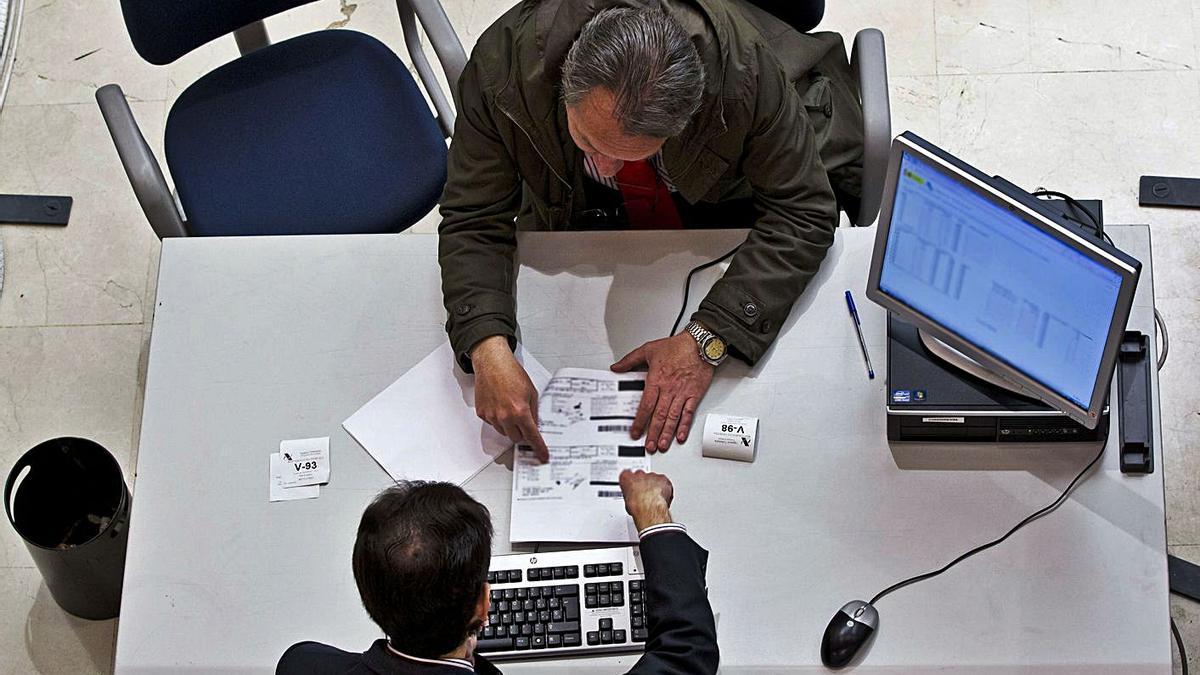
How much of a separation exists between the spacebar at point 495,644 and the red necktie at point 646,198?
2.77 ft

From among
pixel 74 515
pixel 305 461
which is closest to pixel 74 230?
pixel 74 515

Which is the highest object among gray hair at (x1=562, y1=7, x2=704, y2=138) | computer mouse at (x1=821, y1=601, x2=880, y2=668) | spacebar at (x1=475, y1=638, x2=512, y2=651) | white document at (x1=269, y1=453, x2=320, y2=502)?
gray hair at (x1=562, y1=7, x2=704, y2=138)

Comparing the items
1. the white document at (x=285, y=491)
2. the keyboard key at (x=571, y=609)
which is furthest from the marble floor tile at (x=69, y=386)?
the keyboard key at (x=571, y=609)

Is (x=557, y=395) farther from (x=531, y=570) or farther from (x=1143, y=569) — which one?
(x=1143, y=569)

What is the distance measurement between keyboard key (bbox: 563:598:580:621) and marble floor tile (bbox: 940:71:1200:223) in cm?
181

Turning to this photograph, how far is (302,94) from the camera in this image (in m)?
2.68

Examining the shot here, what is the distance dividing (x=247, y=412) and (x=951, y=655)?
1199 mm

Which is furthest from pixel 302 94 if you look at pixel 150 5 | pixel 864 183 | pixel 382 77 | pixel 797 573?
pixel 797 573

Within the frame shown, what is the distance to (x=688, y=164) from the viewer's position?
6.85 feet

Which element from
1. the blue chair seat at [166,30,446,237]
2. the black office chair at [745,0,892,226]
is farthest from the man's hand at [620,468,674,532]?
the blue chair seat at [166,30,446,237]

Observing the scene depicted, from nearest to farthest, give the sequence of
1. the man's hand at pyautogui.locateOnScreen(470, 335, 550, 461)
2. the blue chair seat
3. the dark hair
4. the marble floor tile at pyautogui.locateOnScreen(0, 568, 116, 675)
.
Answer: the dark hair, the man's hand at pyautogui.locateOnScreen(470, 335, 550, 461), the blue chair seat, the marble floor tile at pyautogui.locateOnScreen(0, 568, 116, 675)

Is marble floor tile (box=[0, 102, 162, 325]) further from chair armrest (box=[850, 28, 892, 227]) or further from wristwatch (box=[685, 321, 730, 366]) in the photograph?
chair armrest (box=[850, 28, 892, 227])

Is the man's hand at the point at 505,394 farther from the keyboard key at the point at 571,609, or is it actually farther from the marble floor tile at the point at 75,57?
the marble floor tile at the point at 75,57

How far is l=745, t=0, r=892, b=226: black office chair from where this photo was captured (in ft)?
7.50
